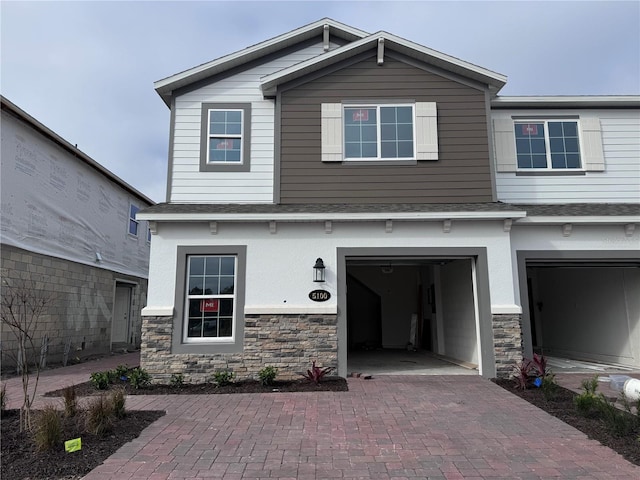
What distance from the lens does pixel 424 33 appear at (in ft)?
36.8

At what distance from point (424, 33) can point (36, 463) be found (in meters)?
11.5

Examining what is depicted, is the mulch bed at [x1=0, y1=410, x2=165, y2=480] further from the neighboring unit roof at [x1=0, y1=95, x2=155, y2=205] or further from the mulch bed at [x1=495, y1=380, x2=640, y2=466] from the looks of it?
the neighboring unit roof at [x1=0, y1=95, x2=155, y2=205]

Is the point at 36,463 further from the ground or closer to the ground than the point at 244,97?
closer to the ground

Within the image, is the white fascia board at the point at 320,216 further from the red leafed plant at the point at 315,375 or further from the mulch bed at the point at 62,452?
the mulch bed at the point at 62,452

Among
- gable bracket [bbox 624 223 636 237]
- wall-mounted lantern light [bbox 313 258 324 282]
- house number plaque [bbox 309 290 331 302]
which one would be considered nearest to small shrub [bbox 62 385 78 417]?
house number plaque [bbox 309 290 331 302]

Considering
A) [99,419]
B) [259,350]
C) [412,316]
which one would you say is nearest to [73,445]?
[99,419]

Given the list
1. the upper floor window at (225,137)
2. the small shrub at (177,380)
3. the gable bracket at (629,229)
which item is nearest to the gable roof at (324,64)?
the upper floor window at (225,137)

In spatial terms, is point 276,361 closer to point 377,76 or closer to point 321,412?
point 321,412

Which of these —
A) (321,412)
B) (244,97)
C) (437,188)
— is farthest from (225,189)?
(321,412)

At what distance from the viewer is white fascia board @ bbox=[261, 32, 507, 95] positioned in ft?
29.5

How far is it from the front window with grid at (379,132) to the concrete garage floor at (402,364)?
4.42 m

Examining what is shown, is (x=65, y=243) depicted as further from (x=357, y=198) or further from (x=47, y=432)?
(x=47, y=432)

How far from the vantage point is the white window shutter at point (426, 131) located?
8906 millimetres

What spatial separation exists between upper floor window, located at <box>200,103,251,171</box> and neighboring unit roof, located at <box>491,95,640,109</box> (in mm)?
5477
